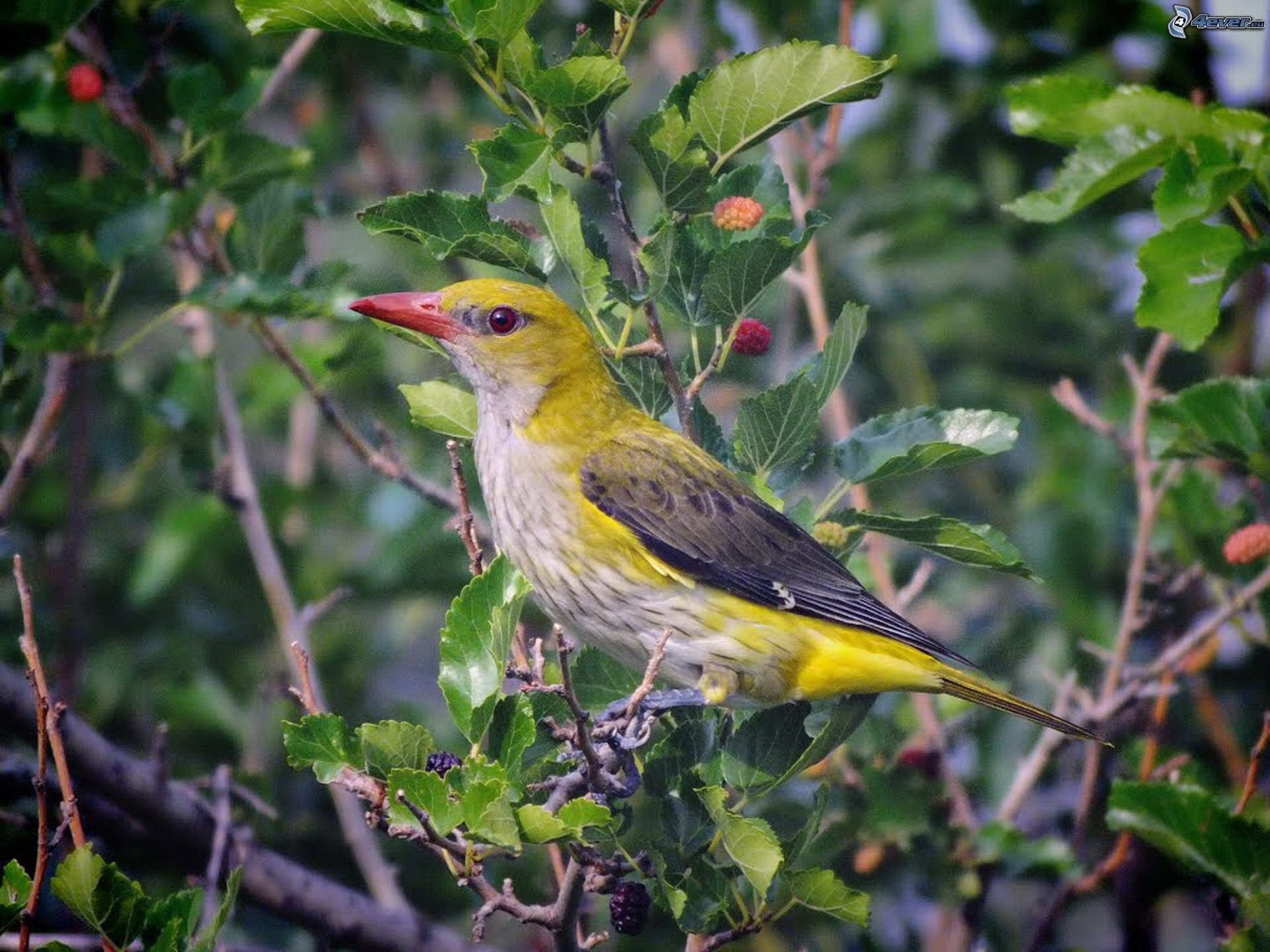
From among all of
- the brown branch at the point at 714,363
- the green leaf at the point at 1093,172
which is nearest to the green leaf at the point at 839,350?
the brown branch at the point at 714,363

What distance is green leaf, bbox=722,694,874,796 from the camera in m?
2.53

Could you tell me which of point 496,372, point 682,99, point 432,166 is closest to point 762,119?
point 682,99

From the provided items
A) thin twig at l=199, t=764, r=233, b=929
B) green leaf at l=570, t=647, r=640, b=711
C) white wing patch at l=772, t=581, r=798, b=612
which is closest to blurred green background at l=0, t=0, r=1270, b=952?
thin twig at l=199, t=764, r=233, b=929

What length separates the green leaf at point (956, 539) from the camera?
2.61 metres

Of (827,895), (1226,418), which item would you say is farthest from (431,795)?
(1226,418)

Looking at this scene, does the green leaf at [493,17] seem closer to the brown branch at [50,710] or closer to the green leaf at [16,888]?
the brown branch at [50,710]

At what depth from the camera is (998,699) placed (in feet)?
10.2

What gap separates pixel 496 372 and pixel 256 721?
178cm

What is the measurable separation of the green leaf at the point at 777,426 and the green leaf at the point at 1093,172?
0.63 meters

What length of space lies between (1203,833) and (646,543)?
1284mm

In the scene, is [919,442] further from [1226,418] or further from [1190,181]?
[1226,418]

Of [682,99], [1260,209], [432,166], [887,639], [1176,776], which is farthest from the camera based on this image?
[432,166]

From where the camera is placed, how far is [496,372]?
10.4 ft

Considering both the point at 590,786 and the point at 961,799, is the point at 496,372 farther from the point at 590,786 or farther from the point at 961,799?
the point at 961,799
